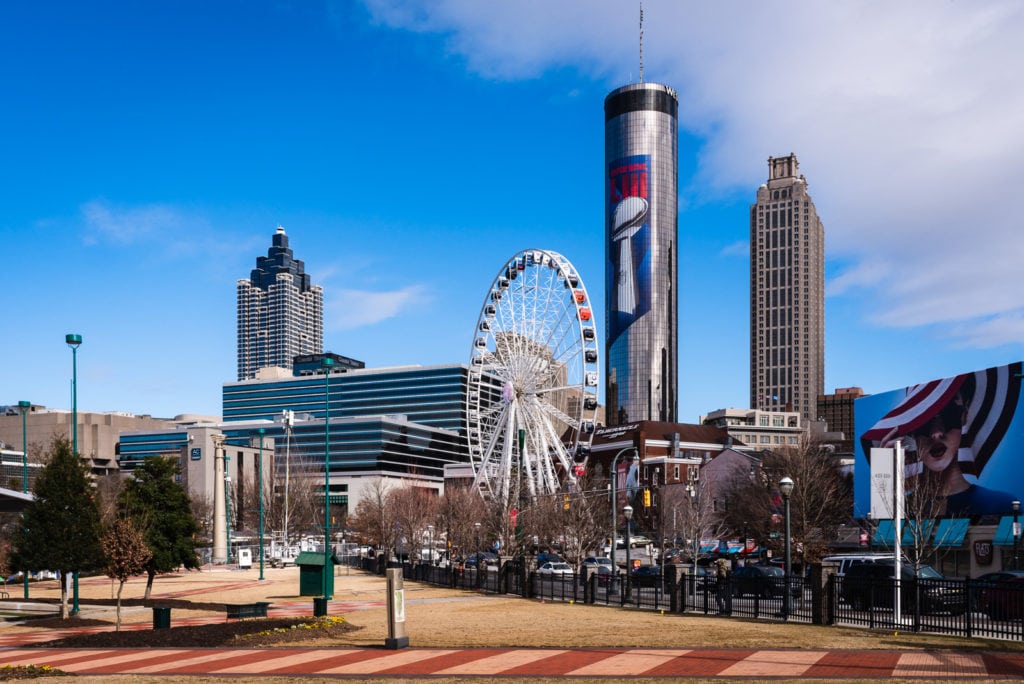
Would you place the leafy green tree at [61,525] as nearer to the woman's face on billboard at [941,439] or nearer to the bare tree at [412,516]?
the bare tree at [412,516]

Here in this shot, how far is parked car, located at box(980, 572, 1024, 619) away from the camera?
83.1 feet

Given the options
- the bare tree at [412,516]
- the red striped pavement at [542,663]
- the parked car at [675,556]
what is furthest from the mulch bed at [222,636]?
the parked car at [675,556]

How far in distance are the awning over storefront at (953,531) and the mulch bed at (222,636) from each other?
2203 inches

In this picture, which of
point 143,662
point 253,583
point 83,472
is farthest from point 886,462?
point 253,583

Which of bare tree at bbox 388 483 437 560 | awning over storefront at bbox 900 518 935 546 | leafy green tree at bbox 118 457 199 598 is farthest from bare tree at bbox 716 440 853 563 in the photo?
leafy green tree at bbox 118 457 199 598

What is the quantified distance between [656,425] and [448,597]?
112 metres

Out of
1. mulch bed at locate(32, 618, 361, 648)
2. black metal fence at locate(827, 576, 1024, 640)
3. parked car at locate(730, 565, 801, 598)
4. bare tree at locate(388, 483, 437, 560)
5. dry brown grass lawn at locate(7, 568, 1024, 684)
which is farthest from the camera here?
bare tree at locate(388, 483, 437, 560)

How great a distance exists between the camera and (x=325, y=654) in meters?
23.8

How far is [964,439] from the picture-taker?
261 feet

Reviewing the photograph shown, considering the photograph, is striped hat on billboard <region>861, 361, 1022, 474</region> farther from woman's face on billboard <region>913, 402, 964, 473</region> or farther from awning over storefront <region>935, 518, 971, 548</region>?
awning over storefront <region>935, 518, 971, 548</region>

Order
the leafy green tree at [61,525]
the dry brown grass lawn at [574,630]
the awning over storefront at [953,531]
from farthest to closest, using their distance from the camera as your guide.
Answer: the awning over storefront at [953,531] < the leafy green tree at [61,525] < the dry brown grass lawn at [574,630]

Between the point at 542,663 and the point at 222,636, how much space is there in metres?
10.4

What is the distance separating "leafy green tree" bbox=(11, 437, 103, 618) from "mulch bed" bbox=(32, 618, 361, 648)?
370 inches

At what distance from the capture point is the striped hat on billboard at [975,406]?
75625 millimetres
